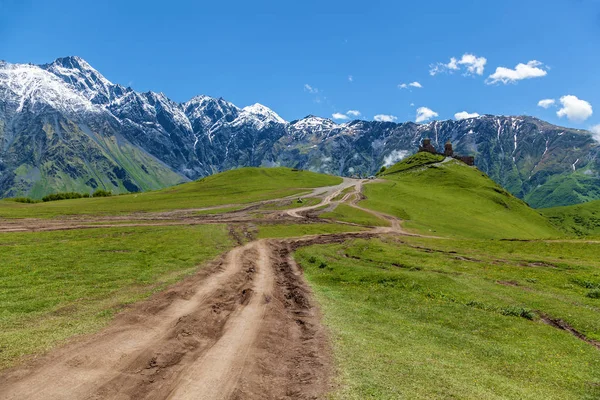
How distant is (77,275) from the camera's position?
29.6 metres

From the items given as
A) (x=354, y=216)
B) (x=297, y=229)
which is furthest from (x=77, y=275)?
(x=354, y=216)

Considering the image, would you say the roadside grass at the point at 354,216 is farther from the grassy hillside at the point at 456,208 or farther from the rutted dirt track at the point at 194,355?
the rutted dirt track at the point at 194,355

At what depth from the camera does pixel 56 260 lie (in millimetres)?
34031

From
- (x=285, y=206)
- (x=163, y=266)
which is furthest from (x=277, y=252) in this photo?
(x=285, y=206)

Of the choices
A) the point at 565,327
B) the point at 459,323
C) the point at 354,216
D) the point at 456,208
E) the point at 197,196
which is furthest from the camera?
the point at 197,196

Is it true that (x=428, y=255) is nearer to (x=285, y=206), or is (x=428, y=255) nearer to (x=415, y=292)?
(x=415, y=292)

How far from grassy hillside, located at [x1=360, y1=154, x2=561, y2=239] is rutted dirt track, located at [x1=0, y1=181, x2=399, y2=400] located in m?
68.2

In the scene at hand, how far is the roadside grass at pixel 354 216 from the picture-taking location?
88.0 meters

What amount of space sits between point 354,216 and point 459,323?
70.3 meters

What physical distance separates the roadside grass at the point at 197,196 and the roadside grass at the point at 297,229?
1484 inches

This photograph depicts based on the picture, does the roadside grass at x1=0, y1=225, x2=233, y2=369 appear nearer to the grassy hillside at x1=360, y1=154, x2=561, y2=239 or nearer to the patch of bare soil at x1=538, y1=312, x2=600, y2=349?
the patch of bare soil at x1=538, y1=312, x2=600, y2=349

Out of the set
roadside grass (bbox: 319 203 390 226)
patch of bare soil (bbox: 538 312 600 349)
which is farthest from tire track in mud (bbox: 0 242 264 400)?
roadside grass (bbox: 319 203 390 226)

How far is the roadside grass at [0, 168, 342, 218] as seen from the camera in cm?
8356

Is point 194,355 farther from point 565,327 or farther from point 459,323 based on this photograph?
point 565,327
